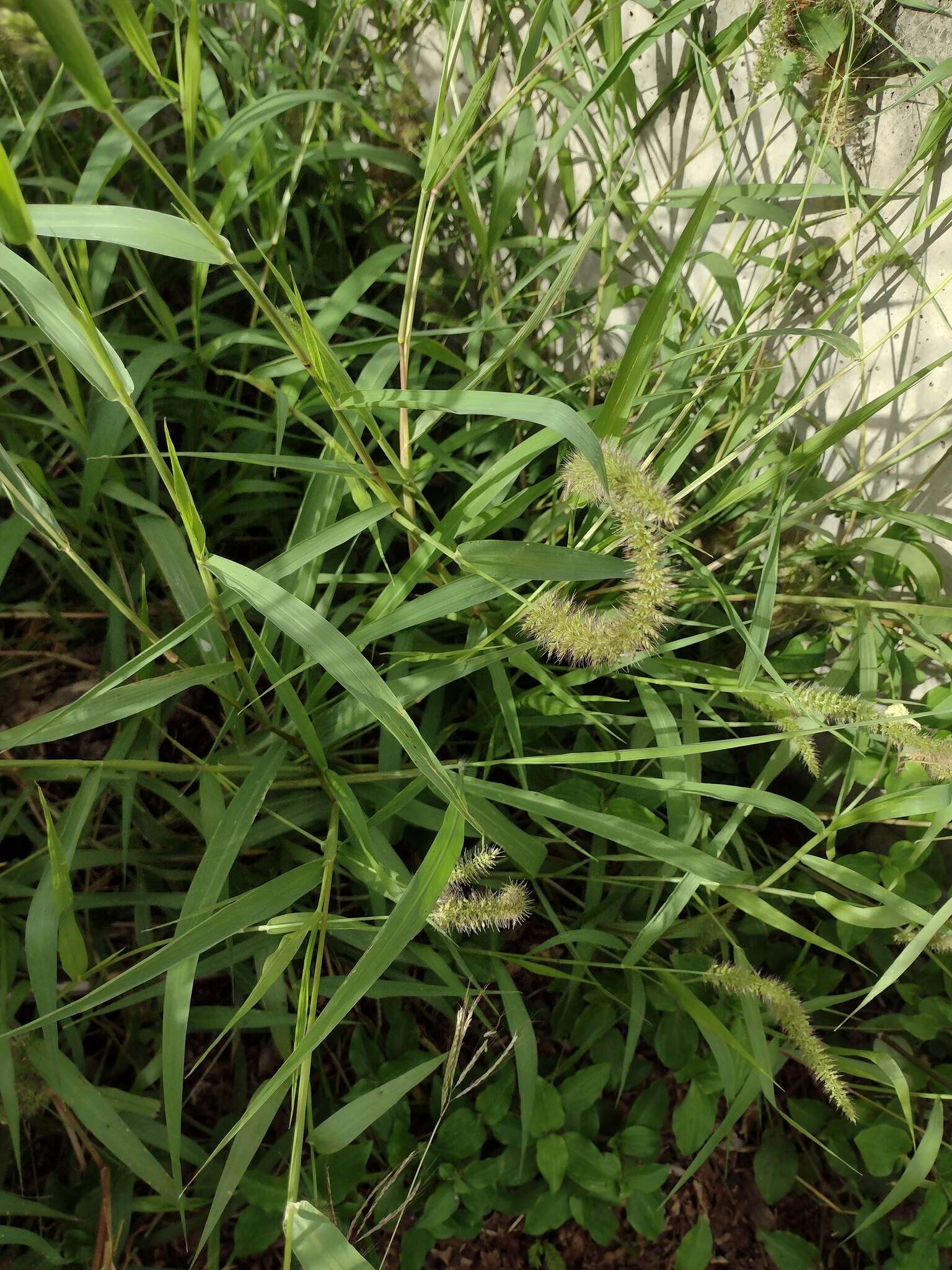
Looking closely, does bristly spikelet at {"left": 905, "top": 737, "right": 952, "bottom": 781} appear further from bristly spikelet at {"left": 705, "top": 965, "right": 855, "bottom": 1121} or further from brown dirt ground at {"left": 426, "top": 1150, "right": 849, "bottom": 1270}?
brown dirt ground at {"left": 426, "top": 1150, "right": 849, "bottom": 1270}

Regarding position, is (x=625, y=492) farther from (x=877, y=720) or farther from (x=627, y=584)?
(x=877, y=720)

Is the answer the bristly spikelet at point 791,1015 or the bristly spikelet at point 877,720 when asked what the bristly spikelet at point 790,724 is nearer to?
the bristly spikelet at point 877,720

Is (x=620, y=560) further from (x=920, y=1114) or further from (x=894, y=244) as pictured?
(x=920, y=1114)

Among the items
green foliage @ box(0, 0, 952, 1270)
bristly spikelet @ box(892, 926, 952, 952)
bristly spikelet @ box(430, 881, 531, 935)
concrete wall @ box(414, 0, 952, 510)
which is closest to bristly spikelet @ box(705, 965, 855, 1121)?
green foliage @ box(0, 0, 952, 1270)

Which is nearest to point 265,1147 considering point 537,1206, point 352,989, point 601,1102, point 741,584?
point 537,1206

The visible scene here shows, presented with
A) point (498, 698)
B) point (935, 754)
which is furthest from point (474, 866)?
point (935, 754)

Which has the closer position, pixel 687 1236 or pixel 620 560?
pixel 620 560

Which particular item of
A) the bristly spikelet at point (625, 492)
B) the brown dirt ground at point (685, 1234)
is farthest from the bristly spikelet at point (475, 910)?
the brown dirt ground at point (685, 1234)
